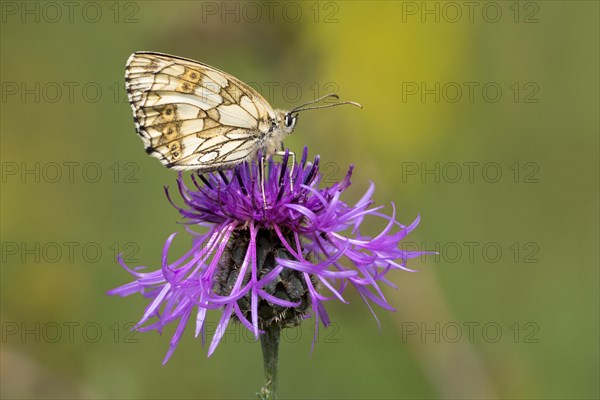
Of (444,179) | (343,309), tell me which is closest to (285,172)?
(343,309)

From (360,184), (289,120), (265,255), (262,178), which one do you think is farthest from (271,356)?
(360,184)

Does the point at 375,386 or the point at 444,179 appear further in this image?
the point at 444,179

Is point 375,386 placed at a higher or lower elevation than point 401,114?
lower

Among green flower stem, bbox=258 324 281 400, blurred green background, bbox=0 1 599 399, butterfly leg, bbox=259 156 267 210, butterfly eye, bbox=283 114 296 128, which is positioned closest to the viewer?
green flower stem, bbox=258 324 281 400

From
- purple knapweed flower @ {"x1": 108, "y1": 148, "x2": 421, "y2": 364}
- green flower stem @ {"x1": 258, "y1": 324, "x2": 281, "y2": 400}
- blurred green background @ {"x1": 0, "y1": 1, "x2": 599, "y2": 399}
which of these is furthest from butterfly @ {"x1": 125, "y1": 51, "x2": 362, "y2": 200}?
blurred green background @ {"x1": 0, "y1": 1, "x2": 599, "y2": 399}

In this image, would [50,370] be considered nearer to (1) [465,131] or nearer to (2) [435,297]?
(2) [435,297]

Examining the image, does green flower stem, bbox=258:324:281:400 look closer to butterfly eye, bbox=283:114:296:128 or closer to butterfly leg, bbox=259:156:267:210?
butterfly leg, bbox=259:156:267:210

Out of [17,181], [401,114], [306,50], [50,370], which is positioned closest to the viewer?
[50,370]
